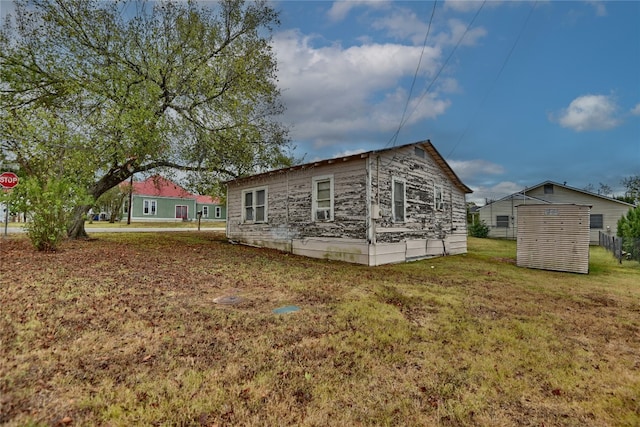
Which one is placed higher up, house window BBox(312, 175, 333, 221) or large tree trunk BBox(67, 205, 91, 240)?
house window BBox(312, 175, 333, 221)

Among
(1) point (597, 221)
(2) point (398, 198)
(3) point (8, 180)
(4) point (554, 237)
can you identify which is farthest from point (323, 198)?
(1) point (597, 221)

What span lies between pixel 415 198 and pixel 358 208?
3.09 meters

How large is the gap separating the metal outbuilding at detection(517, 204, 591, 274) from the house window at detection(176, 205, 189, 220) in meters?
38.8

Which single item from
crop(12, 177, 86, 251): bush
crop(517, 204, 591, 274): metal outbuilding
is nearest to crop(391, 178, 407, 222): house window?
crop(517, 204, 591, 274): metal outbuilding

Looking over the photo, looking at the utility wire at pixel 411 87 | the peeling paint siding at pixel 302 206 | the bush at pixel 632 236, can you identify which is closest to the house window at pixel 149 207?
the peeling paint siding at pixel 302 206

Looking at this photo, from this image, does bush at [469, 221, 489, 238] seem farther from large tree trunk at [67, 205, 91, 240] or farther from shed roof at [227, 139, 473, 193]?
large tree trunk at [67, 205, 91, 240]

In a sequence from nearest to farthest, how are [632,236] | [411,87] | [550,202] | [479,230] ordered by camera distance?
[411,87]
[632,236]
[550,202]
[479,230]

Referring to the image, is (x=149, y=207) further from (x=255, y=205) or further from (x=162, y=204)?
(x=255, y=205)

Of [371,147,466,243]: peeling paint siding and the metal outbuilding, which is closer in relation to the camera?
the metal outbuilding

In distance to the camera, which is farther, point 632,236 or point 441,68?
point 632,236

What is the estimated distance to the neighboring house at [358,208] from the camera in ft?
31.6

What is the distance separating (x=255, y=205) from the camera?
13281 millimetres

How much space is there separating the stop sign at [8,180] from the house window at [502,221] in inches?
1153

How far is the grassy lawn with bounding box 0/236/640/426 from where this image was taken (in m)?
2.37
